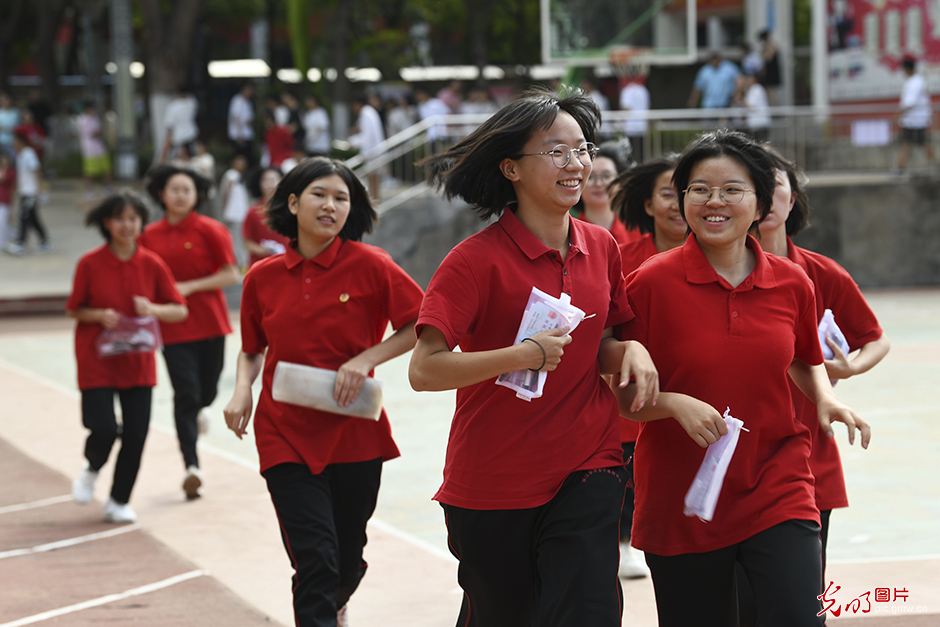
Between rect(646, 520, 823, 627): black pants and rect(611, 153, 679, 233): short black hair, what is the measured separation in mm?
2218

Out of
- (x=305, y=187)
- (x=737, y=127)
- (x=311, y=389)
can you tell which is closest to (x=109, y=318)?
(x=305, y=187)

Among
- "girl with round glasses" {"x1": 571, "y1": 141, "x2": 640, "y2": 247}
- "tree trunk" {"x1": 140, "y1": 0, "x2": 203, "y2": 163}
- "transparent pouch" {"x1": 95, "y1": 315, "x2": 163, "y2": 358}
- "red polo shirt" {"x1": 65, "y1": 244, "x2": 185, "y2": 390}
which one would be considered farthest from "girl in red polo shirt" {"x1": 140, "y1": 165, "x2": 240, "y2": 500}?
"tree trunk" {"x1": 140, "y1": 0, "x2": 203, "y2": 163}

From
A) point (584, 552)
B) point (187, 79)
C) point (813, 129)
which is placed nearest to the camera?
point (584, 552)

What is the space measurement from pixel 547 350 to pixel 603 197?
9.45 ft

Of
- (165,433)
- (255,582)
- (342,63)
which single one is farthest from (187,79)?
(255,582)

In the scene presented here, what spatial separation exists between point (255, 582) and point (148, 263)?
87.7 inches

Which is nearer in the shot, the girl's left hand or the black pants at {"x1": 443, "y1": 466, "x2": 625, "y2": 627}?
the black pants at {"x1": 443, "y1": 466, "x2": 625, "y2": 627}

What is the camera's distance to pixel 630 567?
5.30 metres

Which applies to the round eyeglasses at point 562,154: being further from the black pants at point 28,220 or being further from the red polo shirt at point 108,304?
the black pants at point 28,220

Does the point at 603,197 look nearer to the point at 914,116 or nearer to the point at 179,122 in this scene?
the point at 914,116

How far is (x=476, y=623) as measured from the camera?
11.0ft

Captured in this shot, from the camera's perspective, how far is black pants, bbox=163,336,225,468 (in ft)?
23.4

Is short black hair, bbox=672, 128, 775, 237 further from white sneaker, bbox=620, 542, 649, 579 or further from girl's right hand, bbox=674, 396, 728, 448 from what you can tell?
white sneaker, bbox=620, 542, 649, 579

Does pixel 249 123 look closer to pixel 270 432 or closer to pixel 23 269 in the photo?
pixel 23 269
